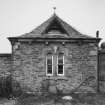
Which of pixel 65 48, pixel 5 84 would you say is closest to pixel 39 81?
pixel 5 84

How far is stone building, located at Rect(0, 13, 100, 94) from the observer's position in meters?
10.5

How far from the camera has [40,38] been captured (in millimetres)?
10602

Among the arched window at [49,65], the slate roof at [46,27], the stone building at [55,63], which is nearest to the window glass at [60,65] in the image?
the stone building at [55,63]

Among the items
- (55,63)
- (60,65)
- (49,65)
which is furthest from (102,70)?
(49,65)

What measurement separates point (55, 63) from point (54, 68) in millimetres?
441

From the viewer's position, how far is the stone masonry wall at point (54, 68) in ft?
34.4

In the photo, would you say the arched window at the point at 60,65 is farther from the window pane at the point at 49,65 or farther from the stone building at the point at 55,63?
the window pane at the point at 49,65

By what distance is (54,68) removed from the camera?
10.7m

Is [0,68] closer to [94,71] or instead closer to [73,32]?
[73,32]

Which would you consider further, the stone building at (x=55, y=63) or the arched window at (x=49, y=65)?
the arched window at (x=49, y=65)

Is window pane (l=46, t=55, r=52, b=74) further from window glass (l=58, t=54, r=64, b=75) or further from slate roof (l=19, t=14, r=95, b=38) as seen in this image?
slate roof (l=19, t=14, r=95, b=38)

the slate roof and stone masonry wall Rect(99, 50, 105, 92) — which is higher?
the slate roof

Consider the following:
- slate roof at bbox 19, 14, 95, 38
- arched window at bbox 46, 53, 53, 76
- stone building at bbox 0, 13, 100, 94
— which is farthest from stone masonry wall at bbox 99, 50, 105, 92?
arched window at bbox 46, 53, 53, 76

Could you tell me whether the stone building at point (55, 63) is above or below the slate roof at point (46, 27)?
below
